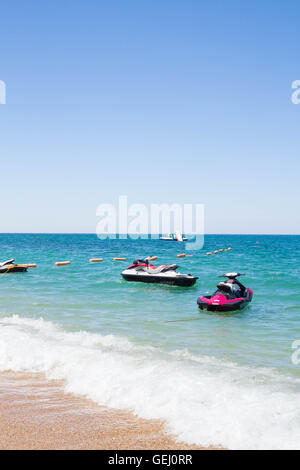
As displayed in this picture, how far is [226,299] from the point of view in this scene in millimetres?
17531

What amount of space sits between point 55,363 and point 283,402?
5200 millimetres

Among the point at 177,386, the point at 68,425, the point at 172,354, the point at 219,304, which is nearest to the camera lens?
the point at 68,425

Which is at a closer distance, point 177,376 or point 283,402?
point 283,402

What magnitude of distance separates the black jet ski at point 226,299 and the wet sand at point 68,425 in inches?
425

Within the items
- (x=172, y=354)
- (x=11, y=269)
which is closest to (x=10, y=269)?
(x=11, y=269)

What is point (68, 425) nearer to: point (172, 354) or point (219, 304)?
point (172, 354)

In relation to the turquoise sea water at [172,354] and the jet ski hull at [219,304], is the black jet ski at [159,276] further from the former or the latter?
the jet ski hull at [219,304]

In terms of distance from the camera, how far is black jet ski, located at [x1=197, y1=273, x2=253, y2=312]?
17266mm

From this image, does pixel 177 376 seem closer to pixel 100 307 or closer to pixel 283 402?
pixel 283 402

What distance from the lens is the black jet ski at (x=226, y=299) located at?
56.6ft

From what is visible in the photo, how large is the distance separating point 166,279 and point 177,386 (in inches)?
710

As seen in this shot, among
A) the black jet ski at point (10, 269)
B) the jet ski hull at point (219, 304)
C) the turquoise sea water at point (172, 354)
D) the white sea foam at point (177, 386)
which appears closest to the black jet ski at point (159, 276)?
the turquoise sea water at point (172, 354)
